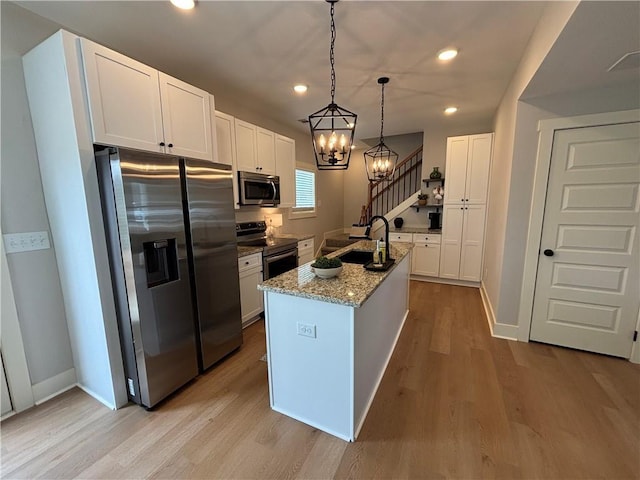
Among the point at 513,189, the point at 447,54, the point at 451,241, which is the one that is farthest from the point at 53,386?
the point at 451,241

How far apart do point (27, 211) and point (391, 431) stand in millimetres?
2903

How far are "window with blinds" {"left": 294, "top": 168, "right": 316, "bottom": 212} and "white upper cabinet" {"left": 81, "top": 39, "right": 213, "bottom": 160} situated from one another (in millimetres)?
2604

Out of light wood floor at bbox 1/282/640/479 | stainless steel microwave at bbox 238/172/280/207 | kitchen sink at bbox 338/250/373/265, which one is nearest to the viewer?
light wood floor at bbox 1/282/640/479

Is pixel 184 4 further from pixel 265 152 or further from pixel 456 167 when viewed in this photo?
pixel 456 167

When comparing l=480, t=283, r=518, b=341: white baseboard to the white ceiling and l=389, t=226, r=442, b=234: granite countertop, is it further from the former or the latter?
the white ceiling

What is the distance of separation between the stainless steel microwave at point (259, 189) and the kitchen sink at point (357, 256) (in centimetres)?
135

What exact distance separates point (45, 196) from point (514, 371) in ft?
13.0

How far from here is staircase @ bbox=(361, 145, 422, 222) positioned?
615 cm

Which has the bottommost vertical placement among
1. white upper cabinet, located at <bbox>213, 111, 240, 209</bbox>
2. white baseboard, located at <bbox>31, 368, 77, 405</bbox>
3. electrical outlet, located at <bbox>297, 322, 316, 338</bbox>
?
white baseboard, located at <bbox>31, 368, 77, 405</bbox>

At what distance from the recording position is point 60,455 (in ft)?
5.31

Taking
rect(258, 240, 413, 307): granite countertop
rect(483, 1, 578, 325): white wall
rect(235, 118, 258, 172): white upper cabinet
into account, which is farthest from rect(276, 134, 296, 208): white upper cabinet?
rect(483, 1, 578, 325): white wall

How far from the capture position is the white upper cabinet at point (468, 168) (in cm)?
418

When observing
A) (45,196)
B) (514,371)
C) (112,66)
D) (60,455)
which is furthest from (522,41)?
(60,455)

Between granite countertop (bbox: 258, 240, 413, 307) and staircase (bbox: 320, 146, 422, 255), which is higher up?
staircase (bbox: 320, 146, 422, 255)
